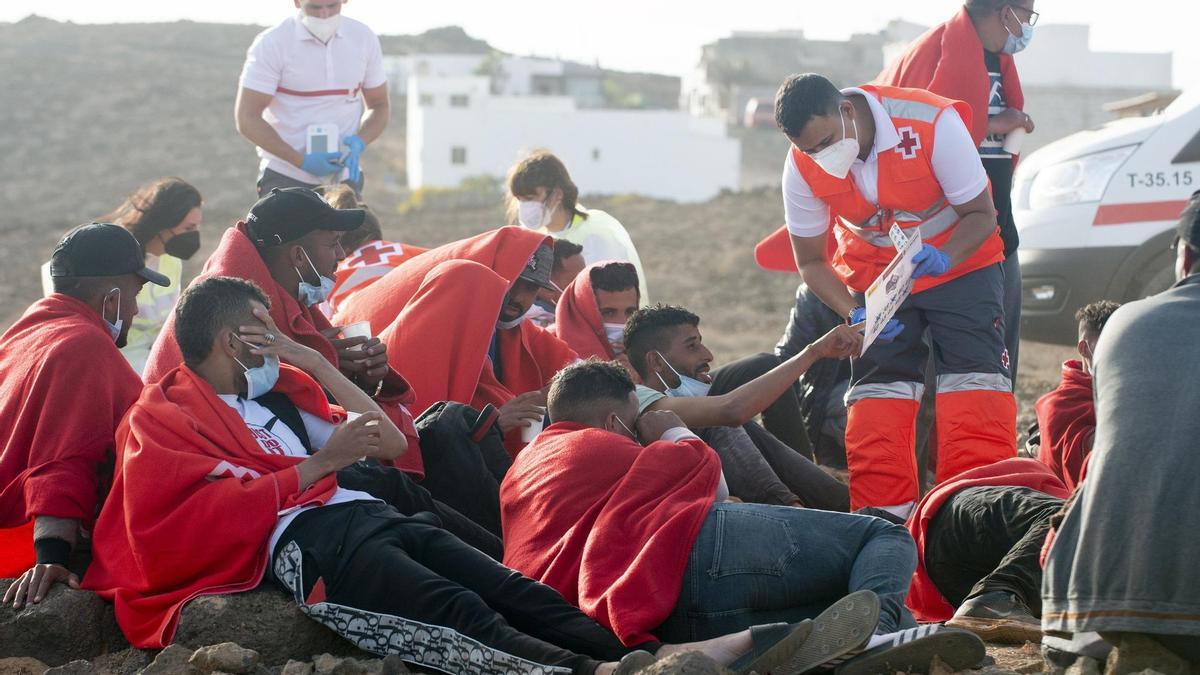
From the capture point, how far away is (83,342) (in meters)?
4.95

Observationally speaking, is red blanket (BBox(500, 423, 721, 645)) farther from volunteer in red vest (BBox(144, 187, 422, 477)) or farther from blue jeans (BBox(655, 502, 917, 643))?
volunteer in red vest (BBox(144, 187, 422, 477))

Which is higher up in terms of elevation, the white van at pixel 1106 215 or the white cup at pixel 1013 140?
the white cup at pixel 1013 140

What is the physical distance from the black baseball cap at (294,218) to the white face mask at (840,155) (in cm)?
167

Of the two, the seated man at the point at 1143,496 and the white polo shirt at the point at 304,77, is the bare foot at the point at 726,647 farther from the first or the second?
the white polo shirt at the point at 304,77

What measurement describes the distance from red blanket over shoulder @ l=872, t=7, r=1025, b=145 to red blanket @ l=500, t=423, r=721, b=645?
2.52 m

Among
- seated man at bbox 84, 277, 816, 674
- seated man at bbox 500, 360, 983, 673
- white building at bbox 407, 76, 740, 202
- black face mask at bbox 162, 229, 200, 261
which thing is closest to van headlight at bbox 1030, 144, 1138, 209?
black face mask at bbox 162, 229, 200, 261

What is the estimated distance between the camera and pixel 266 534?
14.8 ft

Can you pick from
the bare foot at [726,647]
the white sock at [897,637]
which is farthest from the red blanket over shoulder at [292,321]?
the white sock at [897,637]

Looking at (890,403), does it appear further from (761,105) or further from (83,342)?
(761,105)

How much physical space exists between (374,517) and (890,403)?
206cm

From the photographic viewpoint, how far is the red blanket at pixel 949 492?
480cm

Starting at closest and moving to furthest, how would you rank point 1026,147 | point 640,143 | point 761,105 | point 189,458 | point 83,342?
point 189,458 < point 83,342 < point 1026,147 < point 640,143 < point 761,105

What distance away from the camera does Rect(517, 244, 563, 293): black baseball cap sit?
6.73 m

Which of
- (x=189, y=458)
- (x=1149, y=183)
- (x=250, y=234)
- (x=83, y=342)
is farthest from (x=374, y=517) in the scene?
(x=1149, y=183)
